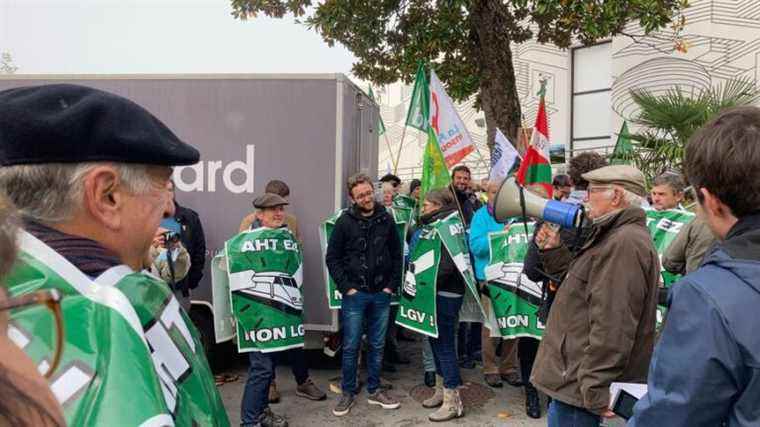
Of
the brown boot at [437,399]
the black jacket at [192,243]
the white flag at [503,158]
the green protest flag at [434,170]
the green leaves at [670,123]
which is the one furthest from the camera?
the green leaves at [670,123]

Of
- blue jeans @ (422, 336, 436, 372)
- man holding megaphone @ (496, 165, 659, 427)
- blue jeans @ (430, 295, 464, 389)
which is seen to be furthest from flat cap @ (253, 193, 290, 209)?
man holding megaphone @ (496, 165, 659, 427)

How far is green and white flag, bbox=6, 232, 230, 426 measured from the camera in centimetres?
76

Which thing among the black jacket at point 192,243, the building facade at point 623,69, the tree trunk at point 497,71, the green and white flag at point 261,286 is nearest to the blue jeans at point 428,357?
the green and white flag at point 261,286

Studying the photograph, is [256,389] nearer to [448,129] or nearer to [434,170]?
[434,170]

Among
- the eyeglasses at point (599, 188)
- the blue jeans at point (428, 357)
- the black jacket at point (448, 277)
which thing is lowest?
the blue jeans at point (428, 357)

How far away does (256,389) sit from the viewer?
4.54m

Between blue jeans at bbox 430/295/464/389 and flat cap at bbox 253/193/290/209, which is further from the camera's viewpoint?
blue jeans at bbox 430/295/464/389

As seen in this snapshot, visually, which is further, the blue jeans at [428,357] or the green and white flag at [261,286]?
the blue jeans at [428,357]

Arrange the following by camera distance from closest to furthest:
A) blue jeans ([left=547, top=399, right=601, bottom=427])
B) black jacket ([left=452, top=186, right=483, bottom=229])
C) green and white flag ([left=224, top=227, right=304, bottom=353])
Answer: blue jeans ([left=547, top=399, right=601, bottom=427]) → green and white flag ([left=224, top=227, right=304, bottom=353]) → black jacket ([left=452, top=186, right=483, bottom=229])

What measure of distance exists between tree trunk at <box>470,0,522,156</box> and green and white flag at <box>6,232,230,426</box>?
30.4 feet

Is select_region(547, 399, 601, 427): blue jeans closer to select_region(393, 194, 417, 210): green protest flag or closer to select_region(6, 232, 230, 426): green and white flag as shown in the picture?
select_region(6, 232, 230, 426): green and white flag

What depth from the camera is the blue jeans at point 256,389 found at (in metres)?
4.52

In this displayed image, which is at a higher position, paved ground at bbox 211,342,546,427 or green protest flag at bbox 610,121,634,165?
green protest flag at bbox 610,121,634,165

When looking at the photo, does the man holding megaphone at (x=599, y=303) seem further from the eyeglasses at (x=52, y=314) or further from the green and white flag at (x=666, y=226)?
the green and white flag at (x=666, y=226)
